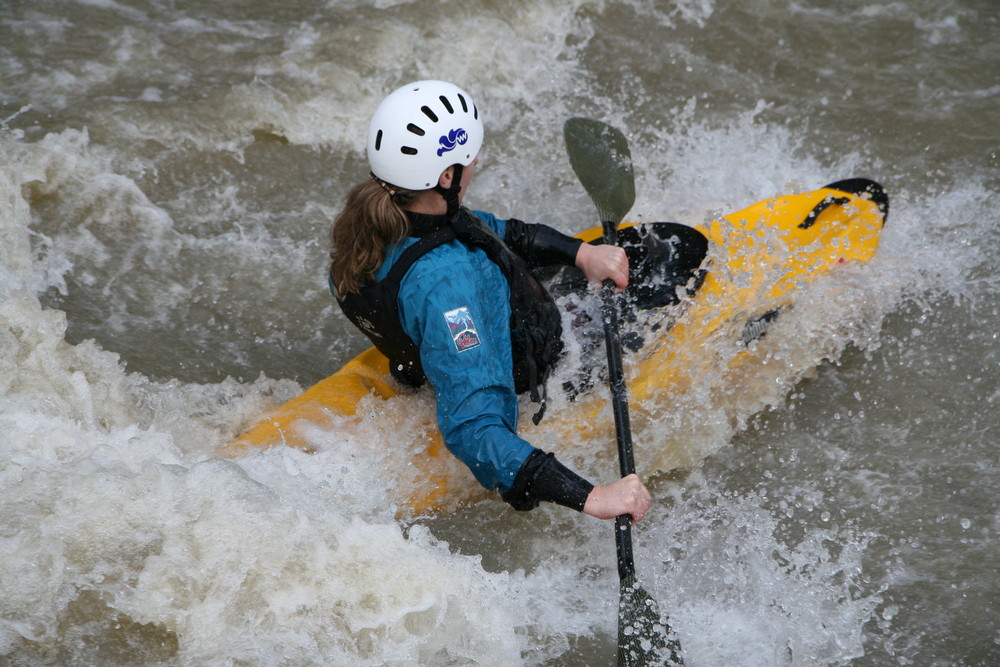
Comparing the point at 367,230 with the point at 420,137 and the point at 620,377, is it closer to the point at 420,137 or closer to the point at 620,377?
the point at 420,137

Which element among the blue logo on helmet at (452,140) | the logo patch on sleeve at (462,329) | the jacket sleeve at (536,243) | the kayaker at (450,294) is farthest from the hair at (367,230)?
the jacket sleeve at (536,243)

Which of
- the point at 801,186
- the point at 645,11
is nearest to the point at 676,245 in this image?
the point at 801,186

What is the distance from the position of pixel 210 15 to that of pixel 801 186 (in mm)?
4135

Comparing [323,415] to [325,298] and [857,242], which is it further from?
[857,242]

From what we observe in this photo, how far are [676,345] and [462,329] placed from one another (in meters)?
1.24

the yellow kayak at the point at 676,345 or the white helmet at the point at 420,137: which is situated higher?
the white helmet at the point at 420,137

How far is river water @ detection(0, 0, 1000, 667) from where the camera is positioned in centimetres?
288

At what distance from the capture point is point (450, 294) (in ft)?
9.50

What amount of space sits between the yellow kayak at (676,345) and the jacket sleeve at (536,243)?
48 centimetres

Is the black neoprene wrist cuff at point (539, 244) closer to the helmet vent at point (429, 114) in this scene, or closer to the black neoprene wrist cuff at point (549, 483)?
the helmet vent at point (429, 114)

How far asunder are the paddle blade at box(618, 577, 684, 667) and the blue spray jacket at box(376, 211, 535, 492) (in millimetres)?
543

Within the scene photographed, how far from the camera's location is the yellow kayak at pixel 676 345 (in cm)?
343

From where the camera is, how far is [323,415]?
3.46m

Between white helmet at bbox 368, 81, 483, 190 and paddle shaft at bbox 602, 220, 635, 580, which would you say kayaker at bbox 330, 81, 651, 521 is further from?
paddle shaft at bbox 602, 220, 635, 580
